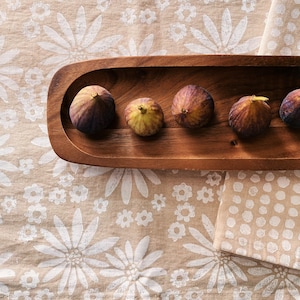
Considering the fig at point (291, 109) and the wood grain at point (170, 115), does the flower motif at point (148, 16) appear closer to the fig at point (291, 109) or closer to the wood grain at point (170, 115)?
the wood grain at point (170, 115)

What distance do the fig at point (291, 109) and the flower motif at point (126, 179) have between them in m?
0.19

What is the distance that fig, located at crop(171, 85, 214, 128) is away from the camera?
60 centimetres

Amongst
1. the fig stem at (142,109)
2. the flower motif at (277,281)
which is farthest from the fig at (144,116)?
the flower motif at (277,281)

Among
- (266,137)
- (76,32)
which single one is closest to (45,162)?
(76,32)

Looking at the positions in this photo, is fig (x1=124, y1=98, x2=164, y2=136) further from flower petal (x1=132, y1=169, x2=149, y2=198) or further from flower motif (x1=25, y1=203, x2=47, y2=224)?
flower motif (x1=25, y1=203, x2=47, y2=224)

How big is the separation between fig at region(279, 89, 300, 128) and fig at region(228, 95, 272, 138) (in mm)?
23

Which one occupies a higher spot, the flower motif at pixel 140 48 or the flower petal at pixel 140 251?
the flower motif at pixel 140 48

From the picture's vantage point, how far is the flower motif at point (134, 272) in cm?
66

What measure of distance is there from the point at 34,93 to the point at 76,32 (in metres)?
0.11

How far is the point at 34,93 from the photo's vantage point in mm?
681

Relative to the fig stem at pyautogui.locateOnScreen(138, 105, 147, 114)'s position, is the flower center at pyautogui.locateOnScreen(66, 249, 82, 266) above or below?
below

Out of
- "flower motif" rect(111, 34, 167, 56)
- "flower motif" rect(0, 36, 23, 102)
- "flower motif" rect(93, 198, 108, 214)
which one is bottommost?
"flower motif" rect(93, 198, 108, 214)

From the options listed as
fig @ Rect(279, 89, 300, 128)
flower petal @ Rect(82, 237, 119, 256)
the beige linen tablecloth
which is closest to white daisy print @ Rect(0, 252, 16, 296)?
the beige linen tablecloth

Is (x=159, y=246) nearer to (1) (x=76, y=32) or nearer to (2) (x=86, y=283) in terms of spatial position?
(2) (x=86, y=283)
